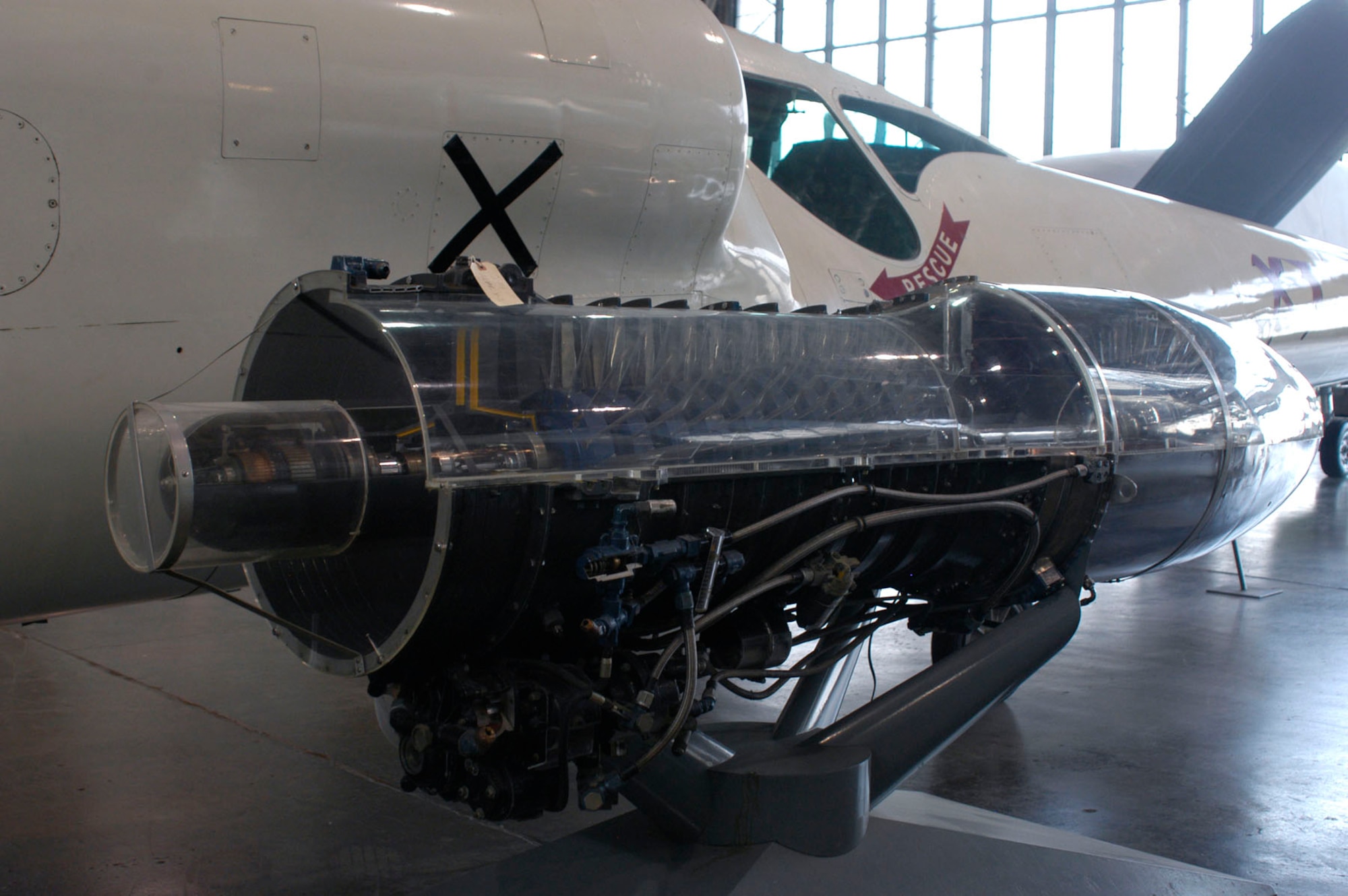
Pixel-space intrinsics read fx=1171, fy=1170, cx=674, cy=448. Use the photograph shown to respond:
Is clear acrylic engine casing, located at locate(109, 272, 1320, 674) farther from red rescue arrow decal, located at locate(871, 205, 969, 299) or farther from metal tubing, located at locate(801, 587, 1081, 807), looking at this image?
red rescue arrow decal, located at locate(871, 205, 969, 299)

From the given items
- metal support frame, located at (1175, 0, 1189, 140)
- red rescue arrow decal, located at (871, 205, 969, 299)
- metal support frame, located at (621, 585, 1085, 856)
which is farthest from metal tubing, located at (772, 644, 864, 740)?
metal support frame, located at (1175, 0, 1189, 140)

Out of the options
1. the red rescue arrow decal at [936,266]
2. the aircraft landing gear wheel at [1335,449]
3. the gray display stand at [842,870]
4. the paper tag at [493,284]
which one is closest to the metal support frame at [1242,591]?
the red rescue arrow decal at [936,266]

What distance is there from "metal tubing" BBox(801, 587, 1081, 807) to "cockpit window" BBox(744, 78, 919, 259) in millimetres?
2705

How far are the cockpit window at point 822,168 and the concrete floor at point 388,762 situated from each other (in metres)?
1.99

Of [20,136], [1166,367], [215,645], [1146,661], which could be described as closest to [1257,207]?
[1146,661]

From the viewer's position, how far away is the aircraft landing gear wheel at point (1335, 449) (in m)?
12.6

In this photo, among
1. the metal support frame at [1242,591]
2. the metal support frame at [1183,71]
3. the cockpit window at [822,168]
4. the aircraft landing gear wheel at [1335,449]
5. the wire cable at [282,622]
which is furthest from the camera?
the metal support frame at [1183,71]

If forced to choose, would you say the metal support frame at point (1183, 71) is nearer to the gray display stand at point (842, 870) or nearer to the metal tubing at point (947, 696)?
the metal tubing at point (947, 696)

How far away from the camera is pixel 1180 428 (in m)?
2.91

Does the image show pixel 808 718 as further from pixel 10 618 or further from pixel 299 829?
pixel 10 618

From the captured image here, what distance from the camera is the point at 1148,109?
18.6m

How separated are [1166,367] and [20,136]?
280 centimetres

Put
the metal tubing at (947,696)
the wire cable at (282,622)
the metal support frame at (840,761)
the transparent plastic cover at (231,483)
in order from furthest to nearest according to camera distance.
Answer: the metal tubing at (947,696), the metal support frame at (840,761), the wire cable at (282,622), the transparent plastic cover at (231,483)

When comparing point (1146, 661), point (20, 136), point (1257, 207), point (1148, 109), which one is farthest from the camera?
point (1148, 109)
